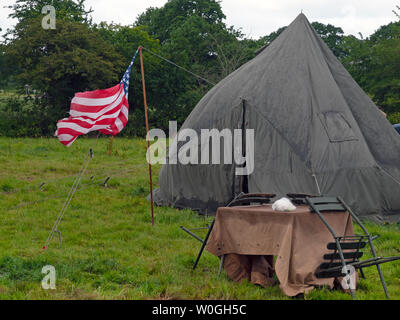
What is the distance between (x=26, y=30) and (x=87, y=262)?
22.4 meters

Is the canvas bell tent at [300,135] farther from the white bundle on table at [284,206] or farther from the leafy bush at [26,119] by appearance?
the leafy bush at [26,119]

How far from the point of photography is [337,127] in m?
10.1

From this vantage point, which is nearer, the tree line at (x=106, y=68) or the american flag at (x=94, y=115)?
the american flag at (x=94, y=115)

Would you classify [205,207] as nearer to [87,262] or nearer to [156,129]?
[87,262]

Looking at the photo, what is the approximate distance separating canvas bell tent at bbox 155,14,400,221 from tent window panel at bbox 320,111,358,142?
2cm

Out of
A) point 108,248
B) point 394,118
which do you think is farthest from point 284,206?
point 394,118

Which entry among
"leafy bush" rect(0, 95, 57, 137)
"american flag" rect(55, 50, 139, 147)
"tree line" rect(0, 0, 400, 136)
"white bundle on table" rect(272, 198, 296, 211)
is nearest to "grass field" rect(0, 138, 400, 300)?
"white bundle on table" rect(272, 198, 296, 211)

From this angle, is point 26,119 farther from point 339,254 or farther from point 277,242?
point 339,254

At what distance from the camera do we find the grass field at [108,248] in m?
5.81

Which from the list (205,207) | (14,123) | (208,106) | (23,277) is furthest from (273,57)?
(14,123)

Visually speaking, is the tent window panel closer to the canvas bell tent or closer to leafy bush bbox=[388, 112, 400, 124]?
the canvas bell tent

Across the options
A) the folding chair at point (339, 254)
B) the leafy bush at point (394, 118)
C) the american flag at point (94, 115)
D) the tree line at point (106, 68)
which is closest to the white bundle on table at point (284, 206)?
the folding chair at point (339, 254)

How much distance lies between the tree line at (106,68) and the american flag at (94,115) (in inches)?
426

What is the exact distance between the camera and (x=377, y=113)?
1105cm
